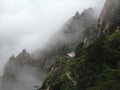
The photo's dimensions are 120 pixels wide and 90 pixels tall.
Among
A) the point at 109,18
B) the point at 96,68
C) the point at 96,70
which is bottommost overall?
the point at 96,70

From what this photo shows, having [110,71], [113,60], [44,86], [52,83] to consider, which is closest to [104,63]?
[113,60]

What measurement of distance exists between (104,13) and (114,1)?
429 cm

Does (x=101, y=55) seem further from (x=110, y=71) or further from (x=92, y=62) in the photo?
(x=110, y=71)

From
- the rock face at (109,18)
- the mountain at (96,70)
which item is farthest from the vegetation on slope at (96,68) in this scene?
the rock face at (109,18)

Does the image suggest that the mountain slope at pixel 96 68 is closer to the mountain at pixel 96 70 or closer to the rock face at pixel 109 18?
the mountain at pixel 96 70

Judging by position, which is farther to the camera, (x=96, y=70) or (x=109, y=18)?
(x=109, y=18)

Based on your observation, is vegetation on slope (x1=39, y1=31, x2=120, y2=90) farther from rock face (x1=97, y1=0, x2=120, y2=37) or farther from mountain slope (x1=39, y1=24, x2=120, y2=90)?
rock face (x1=97, y1=0, x2=120, y2=37)

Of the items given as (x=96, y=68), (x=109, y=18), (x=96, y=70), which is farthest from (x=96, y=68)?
(x=109, y=18)

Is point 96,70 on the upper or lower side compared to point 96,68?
lower

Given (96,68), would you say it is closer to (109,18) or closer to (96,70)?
(96,70)

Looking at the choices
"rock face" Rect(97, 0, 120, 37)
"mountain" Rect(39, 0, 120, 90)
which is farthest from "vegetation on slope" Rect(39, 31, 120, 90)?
"rock face" Rect(97, 0, 120, 37)

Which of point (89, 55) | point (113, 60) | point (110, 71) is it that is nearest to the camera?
point (110, 71)

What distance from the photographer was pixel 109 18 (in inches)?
4688

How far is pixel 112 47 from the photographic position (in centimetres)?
8938
